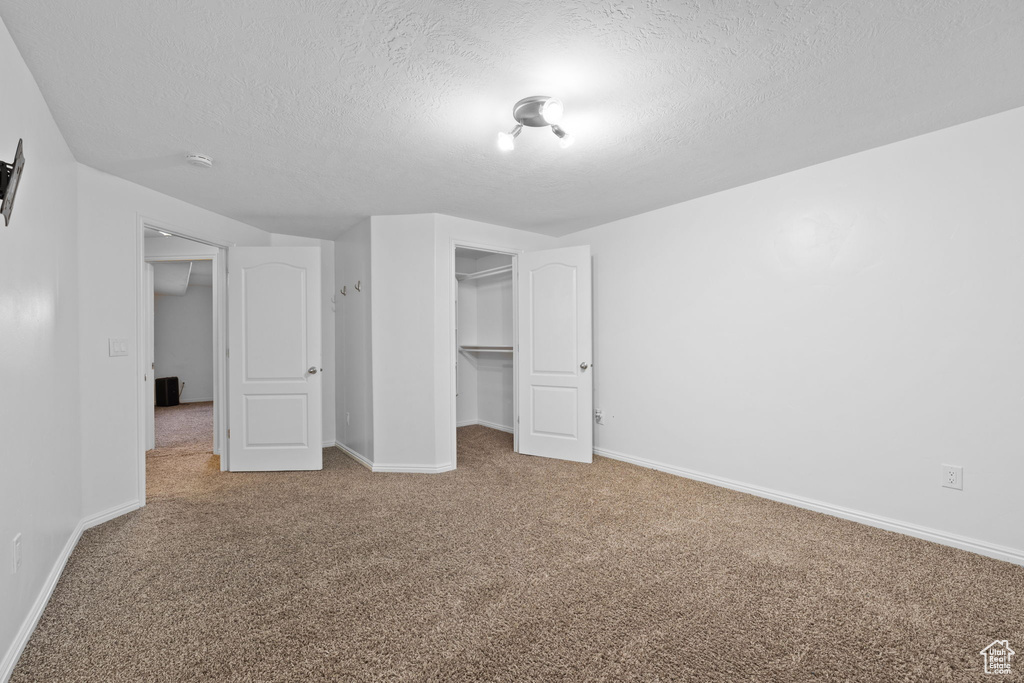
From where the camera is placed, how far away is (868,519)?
112 inches

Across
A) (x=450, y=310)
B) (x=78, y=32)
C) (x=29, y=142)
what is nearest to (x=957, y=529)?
(x=450, y=310)

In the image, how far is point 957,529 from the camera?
2539 mm

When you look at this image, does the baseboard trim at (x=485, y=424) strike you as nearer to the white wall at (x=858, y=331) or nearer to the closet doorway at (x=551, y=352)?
the closet doorway at (x=551, y=352)

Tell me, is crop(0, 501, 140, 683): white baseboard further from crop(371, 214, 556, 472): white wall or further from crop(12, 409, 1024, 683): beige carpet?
crop(371, 214, 556, 472): white wall

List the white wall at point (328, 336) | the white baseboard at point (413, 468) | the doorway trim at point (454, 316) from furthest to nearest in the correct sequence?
the white wall at point (328, 336) < the doorway trim at point (454, 316) < the white baseboard at point (413, 468)

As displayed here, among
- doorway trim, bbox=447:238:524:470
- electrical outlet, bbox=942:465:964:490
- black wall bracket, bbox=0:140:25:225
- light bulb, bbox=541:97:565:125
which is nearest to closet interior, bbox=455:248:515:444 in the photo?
doorway trim, bbox=447:238:524:470

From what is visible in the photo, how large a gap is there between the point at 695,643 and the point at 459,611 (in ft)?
3.03

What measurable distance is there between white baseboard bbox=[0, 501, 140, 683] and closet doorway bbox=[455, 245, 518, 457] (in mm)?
3578

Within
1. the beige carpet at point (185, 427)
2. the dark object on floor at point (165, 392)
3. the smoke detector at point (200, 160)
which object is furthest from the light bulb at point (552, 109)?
the dark object on floor at point (165, 392)

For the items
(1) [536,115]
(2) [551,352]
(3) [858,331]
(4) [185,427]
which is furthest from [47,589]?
(4) [185,427]

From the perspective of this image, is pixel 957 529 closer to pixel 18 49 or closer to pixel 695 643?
pixel 695 643

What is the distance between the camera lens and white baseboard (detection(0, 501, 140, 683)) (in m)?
1.63

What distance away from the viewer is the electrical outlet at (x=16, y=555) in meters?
1.67

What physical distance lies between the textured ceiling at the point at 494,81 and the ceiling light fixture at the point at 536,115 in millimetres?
56
